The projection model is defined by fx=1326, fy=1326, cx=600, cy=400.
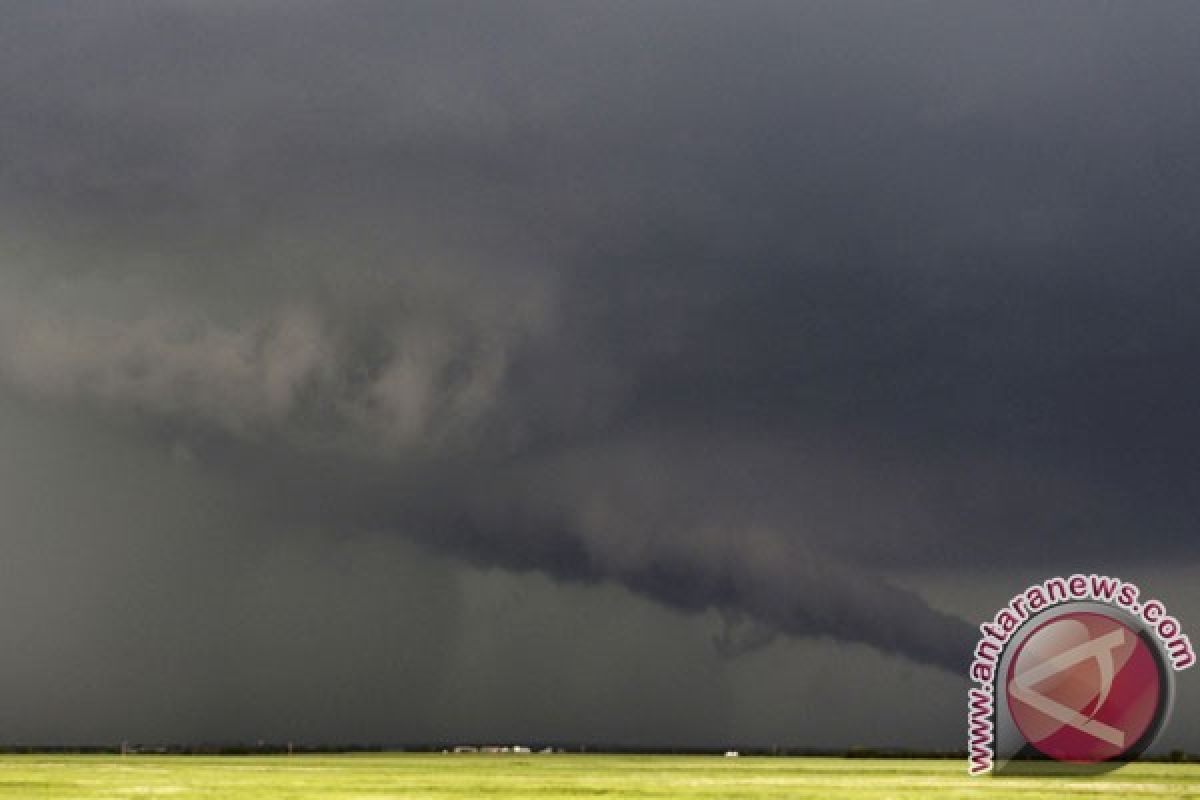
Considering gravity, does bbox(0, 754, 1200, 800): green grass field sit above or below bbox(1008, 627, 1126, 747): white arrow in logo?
below

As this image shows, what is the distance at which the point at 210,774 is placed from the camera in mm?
86312

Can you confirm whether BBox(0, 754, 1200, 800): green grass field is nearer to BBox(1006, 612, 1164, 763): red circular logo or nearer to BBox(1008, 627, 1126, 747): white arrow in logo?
BBox(1008, 627, 1126, 747): white arrow in logo

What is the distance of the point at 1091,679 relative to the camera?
45906mm

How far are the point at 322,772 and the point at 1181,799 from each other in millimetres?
55109

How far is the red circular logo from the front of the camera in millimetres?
45281

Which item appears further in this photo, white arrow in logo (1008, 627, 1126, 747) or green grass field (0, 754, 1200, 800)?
green grass field (0, 754, 1200, 800)

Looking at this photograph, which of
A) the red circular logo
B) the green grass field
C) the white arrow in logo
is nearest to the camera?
the red circular logo

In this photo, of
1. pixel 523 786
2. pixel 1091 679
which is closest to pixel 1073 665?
pixel 1091 679

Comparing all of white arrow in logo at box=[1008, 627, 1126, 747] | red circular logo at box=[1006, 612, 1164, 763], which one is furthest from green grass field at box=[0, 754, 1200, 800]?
red circular logo at box=[1006, 612, 1164, 763]

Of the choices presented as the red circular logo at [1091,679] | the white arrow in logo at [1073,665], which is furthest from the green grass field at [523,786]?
the red circular logo at [1091,679]

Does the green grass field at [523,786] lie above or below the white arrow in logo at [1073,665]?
below

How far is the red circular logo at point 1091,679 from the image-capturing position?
149 feet

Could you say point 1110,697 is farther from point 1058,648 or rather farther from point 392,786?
point 392,786

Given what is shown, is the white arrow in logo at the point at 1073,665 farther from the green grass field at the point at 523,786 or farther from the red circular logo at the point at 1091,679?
the green grass field at the point at 523,786
